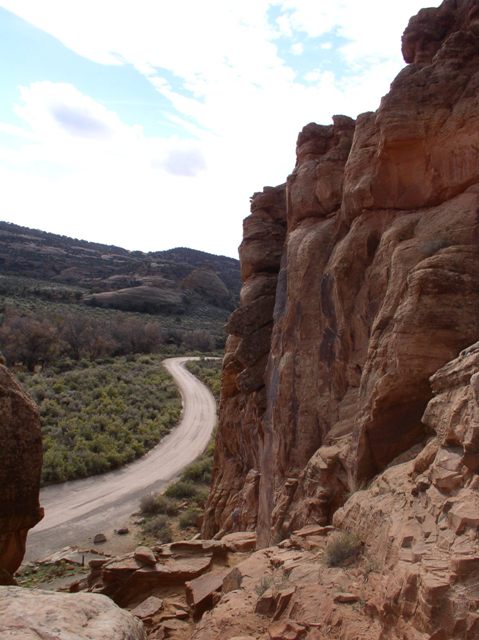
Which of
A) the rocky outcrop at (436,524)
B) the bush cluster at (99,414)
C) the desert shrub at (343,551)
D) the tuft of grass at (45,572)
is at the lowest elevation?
the tuft of grass at (45,572)

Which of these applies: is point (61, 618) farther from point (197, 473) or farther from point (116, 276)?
point (116, 276)

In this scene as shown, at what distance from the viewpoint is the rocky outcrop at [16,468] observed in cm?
1055

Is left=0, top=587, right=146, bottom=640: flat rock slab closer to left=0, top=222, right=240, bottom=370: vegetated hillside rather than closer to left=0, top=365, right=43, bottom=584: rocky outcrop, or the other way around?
left=0, top=365, right=43, bottom=584: rocky outcrop

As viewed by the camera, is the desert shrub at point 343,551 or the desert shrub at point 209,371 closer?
the desert shrub at point 343,551

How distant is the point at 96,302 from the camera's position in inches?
3187

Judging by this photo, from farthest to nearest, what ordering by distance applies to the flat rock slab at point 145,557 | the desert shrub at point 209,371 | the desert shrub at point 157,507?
the desert shrub at point 209,371 < the desert shrub at point 157,507 < the flat rock slab at point 145,557

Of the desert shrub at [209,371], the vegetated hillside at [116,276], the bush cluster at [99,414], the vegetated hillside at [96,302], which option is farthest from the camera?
the vegetated hillside at [116,276]

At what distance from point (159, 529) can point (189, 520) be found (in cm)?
147

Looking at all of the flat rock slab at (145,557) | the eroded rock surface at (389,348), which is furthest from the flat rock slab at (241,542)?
the flat rock slab at (145,557)

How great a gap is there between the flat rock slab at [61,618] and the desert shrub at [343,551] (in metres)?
2.94

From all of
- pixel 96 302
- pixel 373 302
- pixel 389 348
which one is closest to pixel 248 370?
pixel 373 302

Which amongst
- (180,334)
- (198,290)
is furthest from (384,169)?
(198,290)

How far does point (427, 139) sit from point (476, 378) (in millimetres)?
6942

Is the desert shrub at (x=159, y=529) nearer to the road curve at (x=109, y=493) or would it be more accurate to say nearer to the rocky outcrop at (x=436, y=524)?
the road curve at (x=109, y=493)
